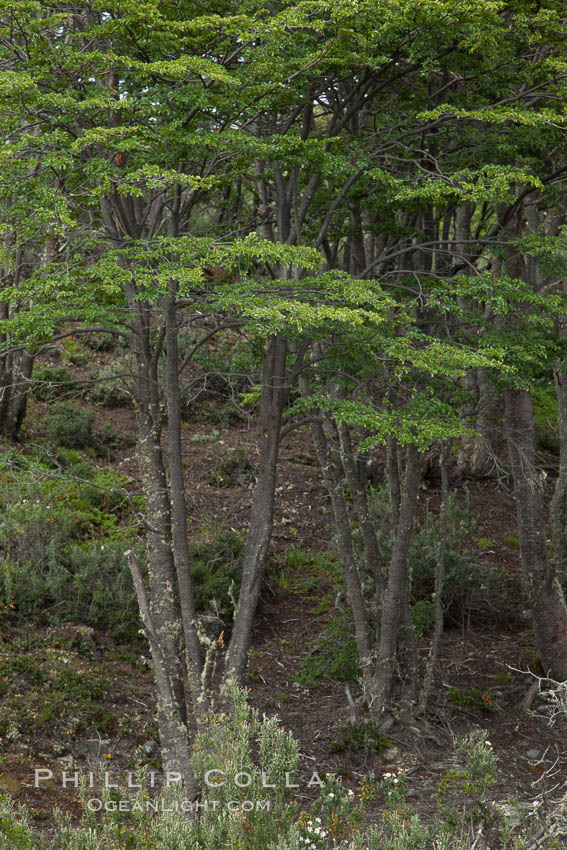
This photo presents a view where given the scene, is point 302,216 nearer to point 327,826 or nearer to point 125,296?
point 125,296

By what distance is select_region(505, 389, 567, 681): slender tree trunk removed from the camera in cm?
871

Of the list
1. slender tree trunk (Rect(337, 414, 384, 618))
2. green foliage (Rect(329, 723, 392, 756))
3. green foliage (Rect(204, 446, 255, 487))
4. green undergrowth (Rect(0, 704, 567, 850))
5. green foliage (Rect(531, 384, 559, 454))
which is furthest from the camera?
green foliage (Rect(531, 384, 559, 454))

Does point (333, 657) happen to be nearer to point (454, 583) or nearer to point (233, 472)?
point (454, 583)

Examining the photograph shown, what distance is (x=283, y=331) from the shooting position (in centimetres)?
659

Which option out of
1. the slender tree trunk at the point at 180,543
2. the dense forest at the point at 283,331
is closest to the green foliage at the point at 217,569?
the dense forest at the point at 283,331

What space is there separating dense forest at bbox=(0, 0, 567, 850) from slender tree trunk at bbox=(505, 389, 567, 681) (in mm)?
27

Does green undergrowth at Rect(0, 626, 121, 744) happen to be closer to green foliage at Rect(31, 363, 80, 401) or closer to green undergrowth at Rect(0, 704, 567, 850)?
green undergrowth at Rect(0, 704, 567, 850)

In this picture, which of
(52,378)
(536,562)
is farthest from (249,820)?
(52,378)

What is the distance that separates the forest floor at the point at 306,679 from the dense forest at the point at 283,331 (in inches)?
2.4

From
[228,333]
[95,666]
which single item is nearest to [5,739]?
[95,666]

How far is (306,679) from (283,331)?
13.8ft

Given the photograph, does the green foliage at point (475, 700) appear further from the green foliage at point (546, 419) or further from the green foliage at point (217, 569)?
the green foliage at point (546, 419)

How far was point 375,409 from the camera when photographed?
255 inches

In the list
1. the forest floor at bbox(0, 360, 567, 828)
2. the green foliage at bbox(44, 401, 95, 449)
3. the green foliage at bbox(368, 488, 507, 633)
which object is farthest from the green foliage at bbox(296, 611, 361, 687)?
the green foliage at bbox(44, 401, 95, 449)
